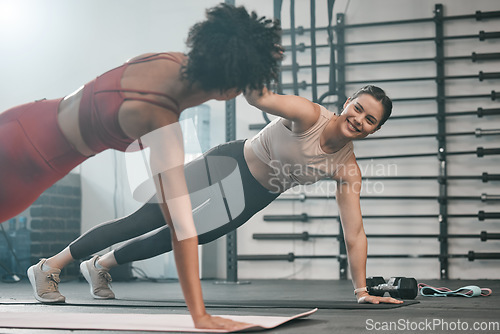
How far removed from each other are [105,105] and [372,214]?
359cm

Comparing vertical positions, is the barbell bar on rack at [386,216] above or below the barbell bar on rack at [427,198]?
below

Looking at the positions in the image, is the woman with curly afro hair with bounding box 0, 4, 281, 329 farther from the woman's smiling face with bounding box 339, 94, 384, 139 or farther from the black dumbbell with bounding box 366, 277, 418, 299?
the black dumbbell with bounding box 366, 277, 418, 299

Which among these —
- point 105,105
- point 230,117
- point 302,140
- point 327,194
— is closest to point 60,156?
point 105,105

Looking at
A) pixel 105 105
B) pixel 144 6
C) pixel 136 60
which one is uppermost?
pixel 144 6

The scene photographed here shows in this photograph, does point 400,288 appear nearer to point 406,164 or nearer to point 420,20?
point 406,164

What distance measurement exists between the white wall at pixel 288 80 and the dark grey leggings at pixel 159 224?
230 centimetres

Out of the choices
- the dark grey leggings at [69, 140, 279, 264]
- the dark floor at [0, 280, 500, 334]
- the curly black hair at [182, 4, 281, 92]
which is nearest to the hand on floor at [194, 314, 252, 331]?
the dark floor at [0, 280, 500, 334]

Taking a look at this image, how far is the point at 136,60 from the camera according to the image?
1.52 m

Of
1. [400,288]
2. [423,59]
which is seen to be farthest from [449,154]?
[400,288]

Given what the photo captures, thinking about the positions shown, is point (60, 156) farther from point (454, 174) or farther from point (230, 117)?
point (454, 174)

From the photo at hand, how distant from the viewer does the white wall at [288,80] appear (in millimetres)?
4641

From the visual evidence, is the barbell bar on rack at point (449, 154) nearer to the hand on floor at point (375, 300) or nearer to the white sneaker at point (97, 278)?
the hand on floor at point (375, 300)

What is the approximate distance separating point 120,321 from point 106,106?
2.62ft

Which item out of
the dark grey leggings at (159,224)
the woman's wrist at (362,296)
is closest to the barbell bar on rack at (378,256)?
the woman's wrist at (362,296)
